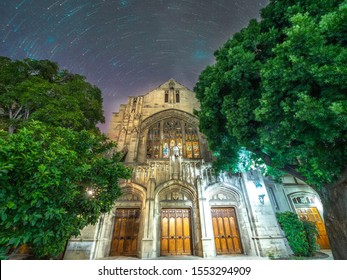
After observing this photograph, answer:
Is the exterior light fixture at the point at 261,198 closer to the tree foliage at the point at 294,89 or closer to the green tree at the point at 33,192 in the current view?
the tree foliage at the point at 294,89

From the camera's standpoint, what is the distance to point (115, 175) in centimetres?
599

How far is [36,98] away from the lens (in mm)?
8062

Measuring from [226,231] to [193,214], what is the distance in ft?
7.35

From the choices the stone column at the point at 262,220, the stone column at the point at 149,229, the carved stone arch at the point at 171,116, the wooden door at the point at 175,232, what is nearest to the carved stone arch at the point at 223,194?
the stone column at the point at 262,220

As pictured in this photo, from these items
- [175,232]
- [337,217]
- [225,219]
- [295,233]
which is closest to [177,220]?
[175,232]

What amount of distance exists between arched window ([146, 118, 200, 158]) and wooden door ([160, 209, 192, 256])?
515 cm

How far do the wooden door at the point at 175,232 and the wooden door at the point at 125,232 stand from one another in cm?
166

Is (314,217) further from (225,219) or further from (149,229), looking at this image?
(149,229)

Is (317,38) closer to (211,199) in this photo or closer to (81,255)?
(211,199)

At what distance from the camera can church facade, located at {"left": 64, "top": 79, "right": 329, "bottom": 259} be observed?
8672 millimetres

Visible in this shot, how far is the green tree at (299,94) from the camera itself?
12.5ft
